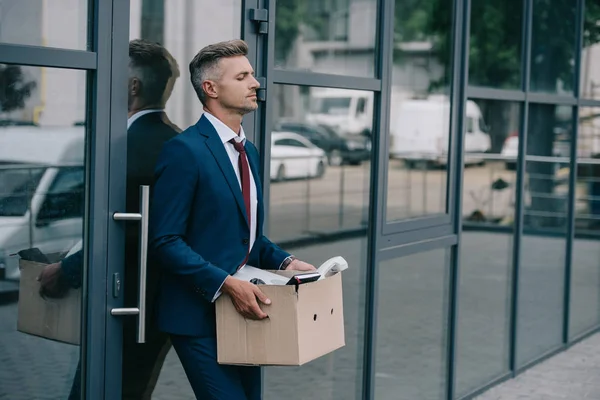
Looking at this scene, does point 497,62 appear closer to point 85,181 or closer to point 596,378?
point 596,378

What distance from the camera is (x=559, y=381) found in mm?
6938

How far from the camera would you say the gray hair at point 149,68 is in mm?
3711

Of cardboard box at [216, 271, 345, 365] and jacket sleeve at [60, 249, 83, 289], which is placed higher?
jacket sleeve at [60, 249, 83, 289]

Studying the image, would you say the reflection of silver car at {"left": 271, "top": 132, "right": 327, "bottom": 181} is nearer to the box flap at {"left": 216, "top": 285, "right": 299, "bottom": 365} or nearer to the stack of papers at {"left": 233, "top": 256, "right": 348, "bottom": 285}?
the stack of papers at {"left": 233, "top": 256, "right": 348, "bottom": 285}

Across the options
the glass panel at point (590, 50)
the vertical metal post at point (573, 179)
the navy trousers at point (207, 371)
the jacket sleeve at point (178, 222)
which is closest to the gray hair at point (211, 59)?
the jacket sleeve at point (178, 222)

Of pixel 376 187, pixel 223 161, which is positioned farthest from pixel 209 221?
pixel 376 187

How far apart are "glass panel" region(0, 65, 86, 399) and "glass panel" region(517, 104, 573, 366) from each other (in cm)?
411

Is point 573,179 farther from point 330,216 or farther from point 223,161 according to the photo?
point 223,161

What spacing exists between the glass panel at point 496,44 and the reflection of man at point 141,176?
2.71m

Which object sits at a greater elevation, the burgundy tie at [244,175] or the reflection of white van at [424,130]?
the reflection of white van at [424,130]

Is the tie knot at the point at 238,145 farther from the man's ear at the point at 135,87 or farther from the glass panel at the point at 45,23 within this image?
the glass panel at the point at 45,23

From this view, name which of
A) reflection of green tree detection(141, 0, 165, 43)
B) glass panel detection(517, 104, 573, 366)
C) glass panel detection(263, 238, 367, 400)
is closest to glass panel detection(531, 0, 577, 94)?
glass panel detection(517, 104, 573, 366)

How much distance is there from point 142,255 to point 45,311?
37cm

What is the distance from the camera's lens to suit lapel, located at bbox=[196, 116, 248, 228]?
3418 millimetres
